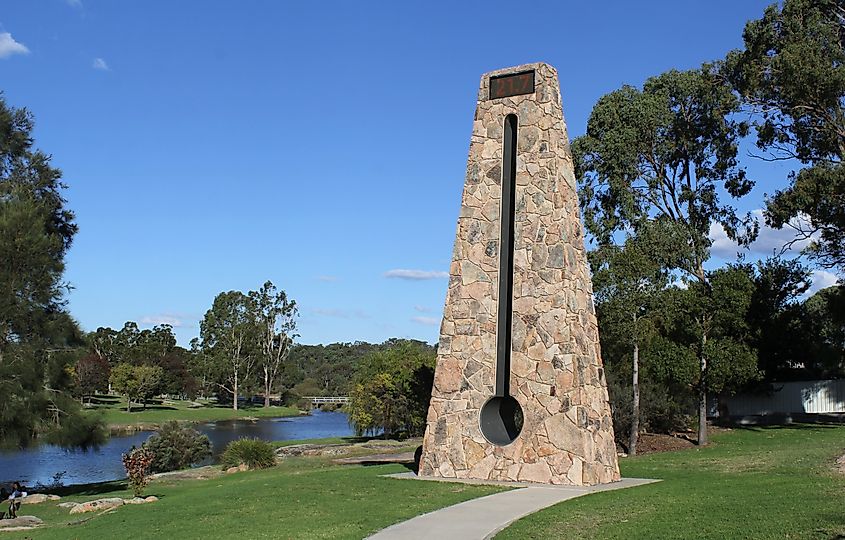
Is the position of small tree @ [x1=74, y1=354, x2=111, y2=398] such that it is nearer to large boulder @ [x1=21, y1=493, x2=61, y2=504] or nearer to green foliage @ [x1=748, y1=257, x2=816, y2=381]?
large boulder @ [x1=21, y1=493, x2=61, y2=504]

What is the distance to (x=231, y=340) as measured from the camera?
8200 cm

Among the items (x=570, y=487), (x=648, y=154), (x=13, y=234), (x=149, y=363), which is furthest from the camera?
(x=149, y=363)

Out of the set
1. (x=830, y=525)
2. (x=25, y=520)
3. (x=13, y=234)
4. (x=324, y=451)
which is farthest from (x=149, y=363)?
(x=830, y=525)

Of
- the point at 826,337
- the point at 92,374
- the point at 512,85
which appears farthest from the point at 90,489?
the point at 92,374

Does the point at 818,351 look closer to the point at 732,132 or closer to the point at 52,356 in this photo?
the point at 732,132

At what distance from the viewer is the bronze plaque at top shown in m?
16.3

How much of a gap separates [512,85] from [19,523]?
42.7 ft

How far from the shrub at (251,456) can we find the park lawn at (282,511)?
6.84 metres

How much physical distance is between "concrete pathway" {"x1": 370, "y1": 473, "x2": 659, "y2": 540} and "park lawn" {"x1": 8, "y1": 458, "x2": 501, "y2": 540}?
1.11ft

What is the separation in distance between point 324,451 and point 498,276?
49.1 ft

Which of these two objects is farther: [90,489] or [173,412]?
[173,412]

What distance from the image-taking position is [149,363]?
74.9 m

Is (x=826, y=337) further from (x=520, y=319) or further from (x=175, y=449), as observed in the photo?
(x=175, y=449)

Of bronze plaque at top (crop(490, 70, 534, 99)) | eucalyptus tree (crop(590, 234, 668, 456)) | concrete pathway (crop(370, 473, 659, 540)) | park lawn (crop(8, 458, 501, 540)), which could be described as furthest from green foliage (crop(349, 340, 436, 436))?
concrete pathway (crop(370, 473, 659, 540))
